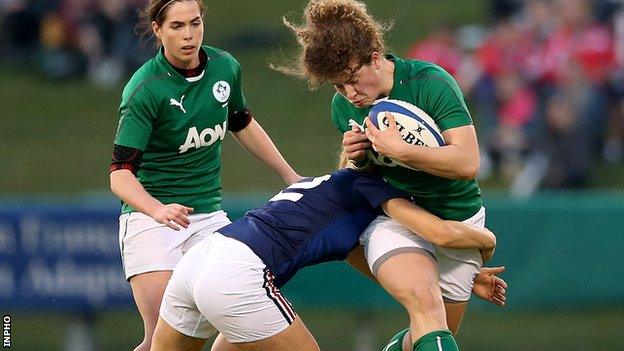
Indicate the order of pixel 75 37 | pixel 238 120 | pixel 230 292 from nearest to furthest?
pixel 230 292
pixel 238 120
pixel 75 37

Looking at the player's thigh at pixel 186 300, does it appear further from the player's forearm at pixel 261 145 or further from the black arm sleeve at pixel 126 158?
the player's forearm at pixel 261 145

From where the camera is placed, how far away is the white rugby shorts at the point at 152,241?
5.42 m

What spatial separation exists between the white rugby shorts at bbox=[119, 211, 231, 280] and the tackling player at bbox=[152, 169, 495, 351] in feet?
1.83

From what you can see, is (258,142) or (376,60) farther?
(258,142)

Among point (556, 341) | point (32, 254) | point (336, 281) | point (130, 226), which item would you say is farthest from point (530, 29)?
point (130, 226)

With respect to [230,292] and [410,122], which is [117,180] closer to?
[230,292]

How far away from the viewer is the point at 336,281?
7.96 metres

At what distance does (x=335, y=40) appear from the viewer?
482 centimetres

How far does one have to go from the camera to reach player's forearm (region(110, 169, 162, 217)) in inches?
200

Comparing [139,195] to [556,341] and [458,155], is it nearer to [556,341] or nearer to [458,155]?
[458,155]

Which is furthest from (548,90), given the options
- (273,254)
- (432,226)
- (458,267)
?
(273,254)

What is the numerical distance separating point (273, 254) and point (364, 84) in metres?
0.74

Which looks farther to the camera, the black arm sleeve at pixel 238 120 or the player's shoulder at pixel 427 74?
the black arm sleeve at pixel 238 120

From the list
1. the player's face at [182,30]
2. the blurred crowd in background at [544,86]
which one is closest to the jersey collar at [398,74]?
the player's face at [182,30]
